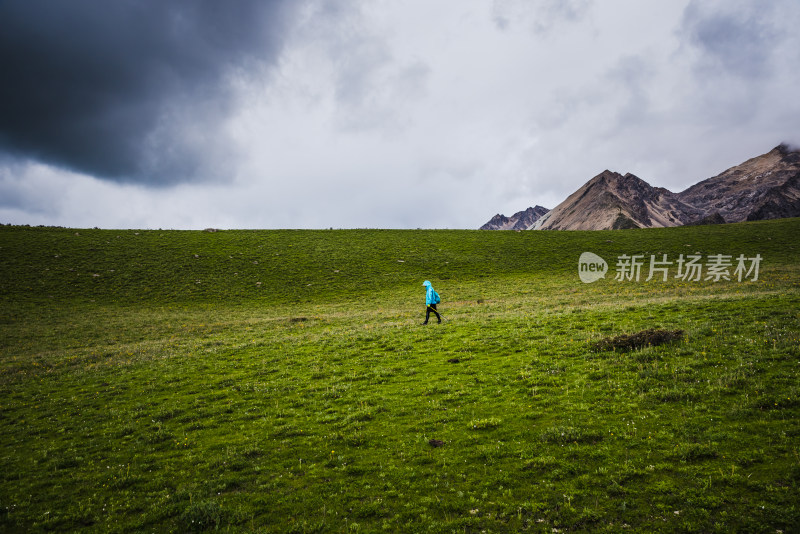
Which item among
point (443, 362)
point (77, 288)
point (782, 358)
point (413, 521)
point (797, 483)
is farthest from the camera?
point (77, 288)

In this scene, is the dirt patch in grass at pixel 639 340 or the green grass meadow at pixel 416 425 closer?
the green grass meadow at pixel 416 425

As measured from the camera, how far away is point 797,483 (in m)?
6.94

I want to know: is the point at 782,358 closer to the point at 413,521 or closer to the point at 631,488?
the point at 631,488

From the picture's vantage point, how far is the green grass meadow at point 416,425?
7656mm

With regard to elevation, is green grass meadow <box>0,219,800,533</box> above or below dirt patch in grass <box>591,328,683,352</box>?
below

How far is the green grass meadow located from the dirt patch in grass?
549 millimetres

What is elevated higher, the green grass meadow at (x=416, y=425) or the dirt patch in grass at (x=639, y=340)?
the dirt patch in grass at (x=639, y=340)

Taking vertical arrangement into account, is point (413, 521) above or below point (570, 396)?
below

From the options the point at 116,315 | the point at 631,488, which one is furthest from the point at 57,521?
the point at 116,315

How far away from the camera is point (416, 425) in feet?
38.9

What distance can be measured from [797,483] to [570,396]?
19.1 ft

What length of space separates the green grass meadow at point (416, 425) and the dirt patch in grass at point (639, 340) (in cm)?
55

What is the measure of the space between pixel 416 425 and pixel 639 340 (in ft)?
39.4

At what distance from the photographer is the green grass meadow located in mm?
7656
